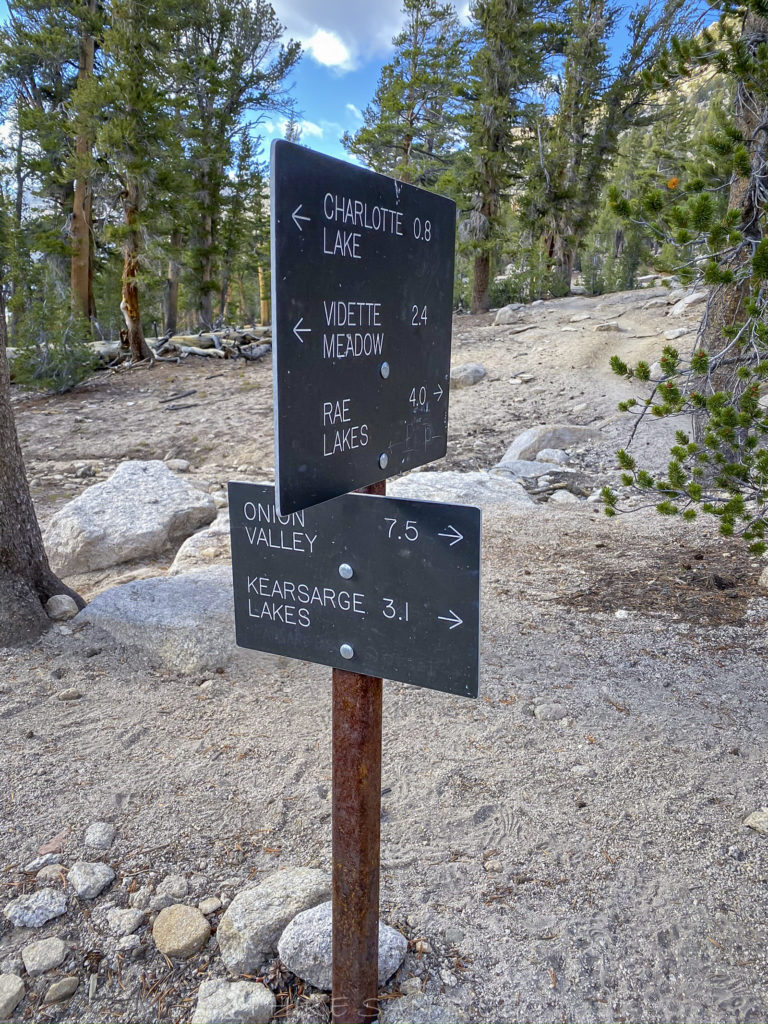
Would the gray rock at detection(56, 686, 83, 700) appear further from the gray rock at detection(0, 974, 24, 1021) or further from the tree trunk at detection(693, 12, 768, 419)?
the tree trunk at detection(693, 12, 768, 419)

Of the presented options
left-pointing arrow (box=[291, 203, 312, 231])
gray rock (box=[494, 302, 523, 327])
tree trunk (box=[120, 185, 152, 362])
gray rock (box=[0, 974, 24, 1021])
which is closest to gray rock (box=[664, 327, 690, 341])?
gray rock (box=[494, 302, 523, 327])

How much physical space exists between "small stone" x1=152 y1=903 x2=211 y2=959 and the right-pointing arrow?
146 centimetres

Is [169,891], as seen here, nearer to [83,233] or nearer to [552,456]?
[552,456]

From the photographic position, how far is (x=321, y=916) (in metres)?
2.22

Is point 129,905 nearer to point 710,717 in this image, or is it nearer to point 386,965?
point 386,965

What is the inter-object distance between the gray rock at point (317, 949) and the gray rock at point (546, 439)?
699 centimetres

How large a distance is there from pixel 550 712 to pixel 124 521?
4230mm

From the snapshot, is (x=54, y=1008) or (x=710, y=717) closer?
(x=54, y=1008)

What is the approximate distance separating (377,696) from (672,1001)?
129cm

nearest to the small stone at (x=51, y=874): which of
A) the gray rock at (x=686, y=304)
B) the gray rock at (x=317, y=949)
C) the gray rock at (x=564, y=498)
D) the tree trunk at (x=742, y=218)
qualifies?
the gray rock at (x=317, y=949)

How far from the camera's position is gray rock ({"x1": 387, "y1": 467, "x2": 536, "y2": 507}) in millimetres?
6871

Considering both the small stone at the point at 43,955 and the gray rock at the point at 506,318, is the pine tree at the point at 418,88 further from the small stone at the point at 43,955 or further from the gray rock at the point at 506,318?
the small stone at the point at 43,955

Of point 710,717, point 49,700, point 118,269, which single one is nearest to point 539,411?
point 710,717

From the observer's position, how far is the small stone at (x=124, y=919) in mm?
2346
